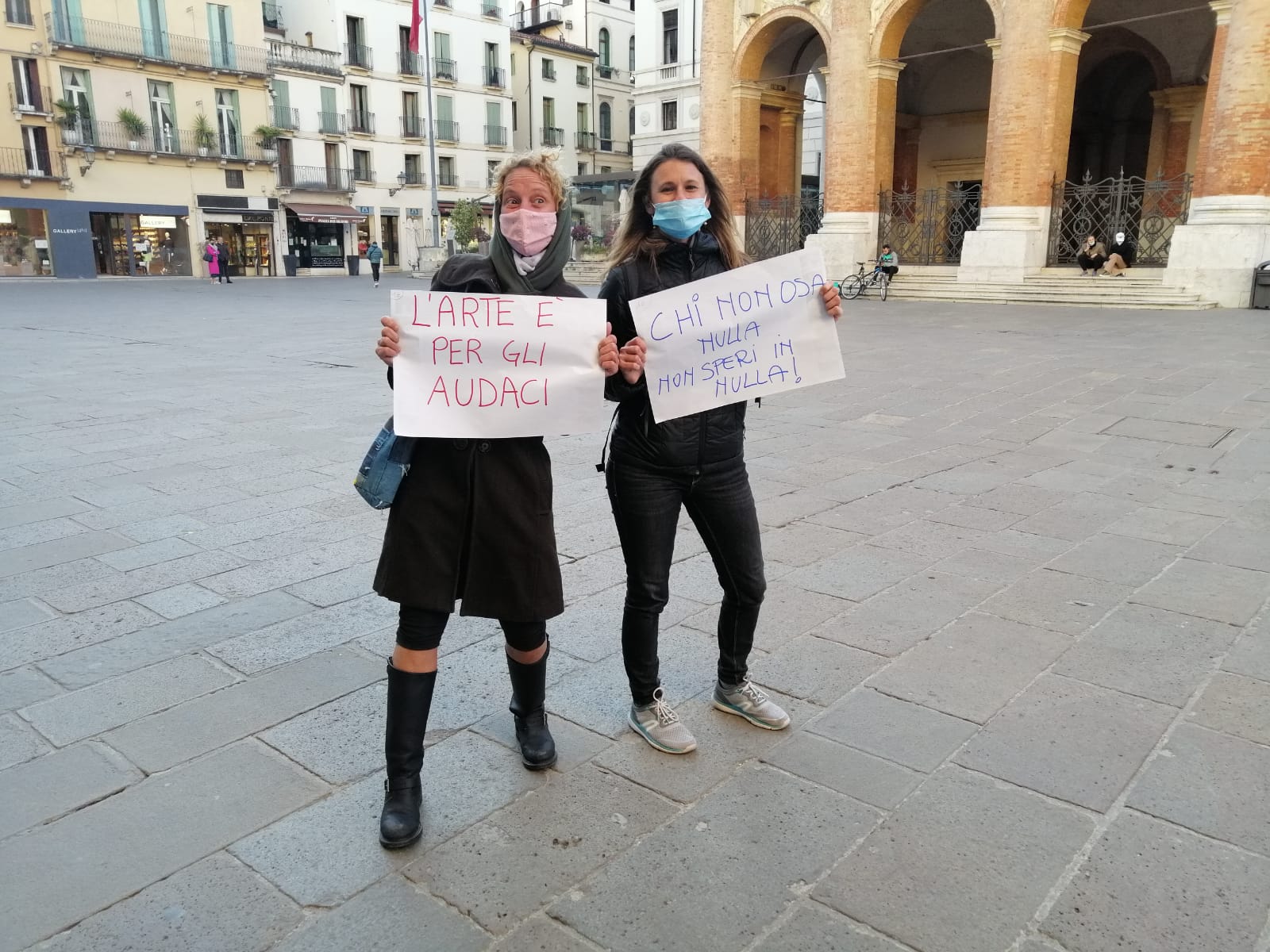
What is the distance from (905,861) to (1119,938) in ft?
1.60

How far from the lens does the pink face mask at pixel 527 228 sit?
99.2 inches

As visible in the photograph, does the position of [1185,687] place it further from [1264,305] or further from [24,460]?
[1264,305]

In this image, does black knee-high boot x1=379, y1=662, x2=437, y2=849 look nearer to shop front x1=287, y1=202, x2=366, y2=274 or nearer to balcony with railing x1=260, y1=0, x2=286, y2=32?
shop front x1=287, y1=202, x2=366, y2=274

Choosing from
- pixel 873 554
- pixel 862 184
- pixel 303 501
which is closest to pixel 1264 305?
pixel 862 184

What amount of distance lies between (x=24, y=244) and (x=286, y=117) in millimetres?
13360

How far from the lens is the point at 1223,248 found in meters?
18.4

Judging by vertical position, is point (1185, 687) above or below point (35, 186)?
below

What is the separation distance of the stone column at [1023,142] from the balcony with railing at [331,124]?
34.7m

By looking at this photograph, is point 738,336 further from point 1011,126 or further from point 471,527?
point 1011,126

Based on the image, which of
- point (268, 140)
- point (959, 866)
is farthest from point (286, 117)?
point (959, 866)

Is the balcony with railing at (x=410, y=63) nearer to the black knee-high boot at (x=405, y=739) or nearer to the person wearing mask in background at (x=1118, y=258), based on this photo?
the person wearing mask in background at (x=1118, y=258)

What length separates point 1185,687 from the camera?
10.7 ft

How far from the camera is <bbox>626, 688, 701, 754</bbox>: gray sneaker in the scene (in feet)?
9.48

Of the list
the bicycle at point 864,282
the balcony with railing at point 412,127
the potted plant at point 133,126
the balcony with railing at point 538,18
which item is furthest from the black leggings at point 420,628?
the balcony with railing at point 538,18
